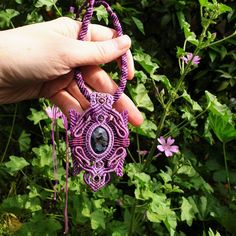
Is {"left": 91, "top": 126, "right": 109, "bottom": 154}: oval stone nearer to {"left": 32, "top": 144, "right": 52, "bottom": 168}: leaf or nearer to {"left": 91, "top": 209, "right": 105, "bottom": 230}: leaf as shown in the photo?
{"left": 91, "top": 209, "right": 105, "bottom": 230}: leaf

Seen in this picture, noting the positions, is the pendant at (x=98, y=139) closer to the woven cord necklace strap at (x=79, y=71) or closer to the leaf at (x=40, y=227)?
the woven cord necklace strap at (x=79, y=71)

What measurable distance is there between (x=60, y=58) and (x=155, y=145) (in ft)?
1.95

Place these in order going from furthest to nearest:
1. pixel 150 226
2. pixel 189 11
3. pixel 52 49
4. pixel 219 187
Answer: pixel 189 11, pixel 219 187, pixel 150 226, pixel 52 49

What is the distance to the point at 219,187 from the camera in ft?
9.26

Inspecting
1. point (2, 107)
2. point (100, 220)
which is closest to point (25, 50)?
point (100, 220)

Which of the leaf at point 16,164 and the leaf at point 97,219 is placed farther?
the leaf at point 16,164

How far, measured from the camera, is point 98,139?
1587mm

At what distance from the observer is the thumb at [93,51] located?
1665 mm

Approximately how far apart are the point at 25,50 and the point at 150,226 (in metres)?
1.18

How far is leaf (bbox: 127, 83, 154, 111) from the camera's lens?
2.40 m

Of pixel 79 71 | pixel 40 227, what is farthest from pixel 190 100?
pixel 40 227

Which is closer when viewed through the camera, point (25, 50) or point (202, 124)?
point (25, 50)

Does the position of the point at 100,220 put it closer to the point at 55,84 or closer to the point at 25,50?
the point at 55,84

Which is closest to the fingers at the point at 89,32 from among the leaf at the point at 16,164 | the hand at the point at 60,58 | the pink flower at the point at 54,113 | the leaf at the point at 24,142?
the hand at the point at 60,58
